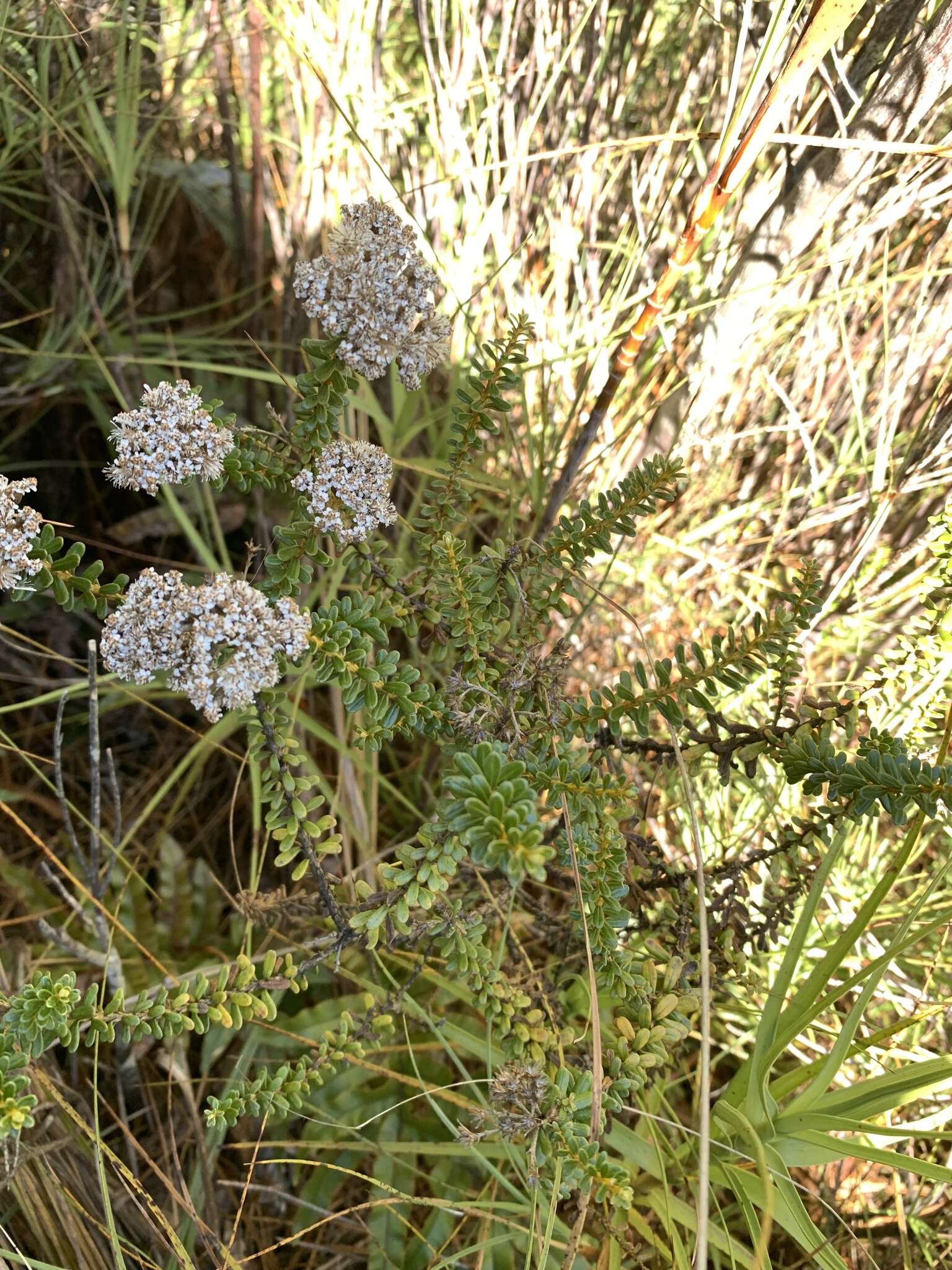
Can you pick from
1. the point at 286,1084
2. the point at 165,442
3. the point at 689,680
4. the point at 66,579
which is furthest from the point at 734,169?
the point at 286,1084

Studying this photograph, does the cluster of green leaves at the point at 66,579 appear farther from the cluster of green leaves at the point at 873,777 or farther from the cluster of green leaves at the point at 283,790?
the cluster of green leaves at the point at 873,777

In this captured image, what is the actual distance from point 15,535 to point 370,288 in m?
0.31

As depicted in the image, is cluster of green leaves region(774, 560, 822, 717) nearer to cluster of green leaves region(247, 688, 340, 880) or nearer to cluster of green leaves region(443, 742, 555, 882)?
cluster of green leaves region(443, 742, 555, 882)

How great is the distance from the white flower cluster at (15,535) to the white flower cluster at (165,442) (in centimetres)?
7

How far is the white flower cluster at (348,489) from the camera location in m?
0.68

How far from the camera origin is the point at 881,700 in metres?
1.03

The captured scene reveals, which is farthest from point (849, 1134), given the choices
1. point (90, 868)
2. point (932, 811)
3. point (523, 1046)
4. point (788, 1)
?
point (788, 1)

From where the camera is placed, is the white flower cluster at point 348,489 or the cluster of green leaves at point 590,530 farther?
the cluster of green leaves at point 590,530

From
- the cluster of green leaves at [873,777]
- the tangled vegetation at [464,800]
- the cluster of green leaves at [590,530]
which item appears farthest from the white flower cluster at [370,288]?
the cluster of green leaves at [873,777]

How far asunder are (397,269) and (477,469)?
74 cm

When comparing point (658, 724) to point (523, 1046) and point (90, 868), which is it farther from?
point (90, 868)

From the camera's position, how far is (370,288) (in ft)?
2.15

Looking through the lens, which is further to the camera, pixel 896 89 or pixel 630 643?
pixel 630 643

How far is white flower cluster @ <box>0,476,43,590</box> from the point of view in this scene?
2.07 ft
